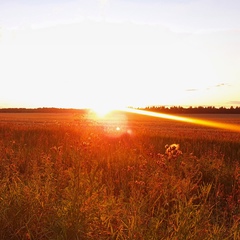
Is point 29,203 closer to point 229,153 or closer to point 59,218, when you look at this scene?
point 59,218

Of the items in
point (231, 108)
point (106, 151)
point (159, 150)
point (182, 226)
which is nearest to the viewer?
point (182, 226)

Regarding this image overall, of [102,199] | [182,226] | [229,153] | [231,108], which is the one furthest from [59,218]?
[231,108]

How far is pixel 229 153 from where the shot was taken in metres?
13.4

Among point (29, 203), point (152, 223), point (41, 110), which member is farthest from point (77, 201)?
point (41, 110)

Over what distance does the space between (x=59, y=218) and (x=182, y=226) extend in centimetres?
159

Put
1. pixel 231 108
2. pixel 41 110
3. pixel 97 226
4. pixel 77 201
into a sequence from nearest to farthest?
pixel 97 226 → pixel 77 201 → pixel 231 108 → pixel 41 110

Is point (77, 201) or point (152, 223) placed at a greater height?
point (77, 201)

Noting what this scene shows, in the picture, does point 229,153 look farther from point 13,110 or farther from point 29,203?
point 13,110

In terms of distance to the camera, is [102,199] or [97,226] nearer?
[97,226]

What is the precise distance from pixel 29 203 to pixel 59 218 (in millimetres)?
604

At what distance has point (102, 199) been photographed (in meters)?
5.51

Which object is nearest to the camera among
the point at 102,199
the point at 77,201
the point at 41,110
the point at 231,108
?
the point at 77,201

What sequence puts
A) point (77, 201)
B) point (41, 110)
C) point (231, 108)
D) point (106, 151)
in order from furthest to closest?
1. point (41, 110)
2. point (231, 108)
3. point (106, 151)
4. point (77, 201)

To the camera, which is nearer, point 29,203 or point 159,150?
point 29,203
